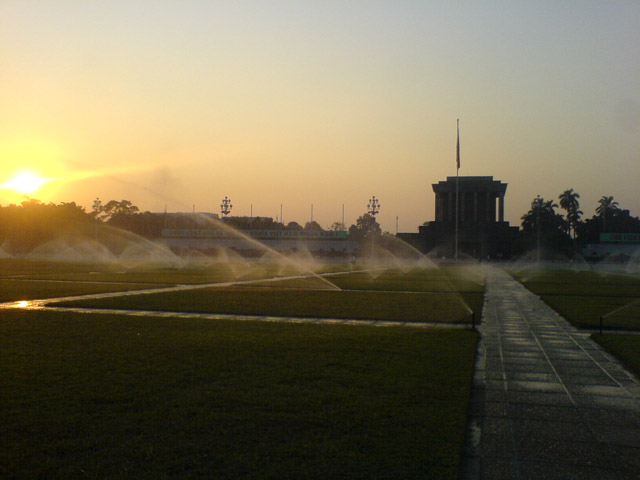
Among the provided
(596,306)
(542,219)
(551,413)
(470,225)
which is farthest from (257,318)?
(542,219)

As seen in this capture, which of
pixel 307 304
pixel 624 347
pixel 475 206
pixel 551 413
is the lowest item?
pixel 551 413

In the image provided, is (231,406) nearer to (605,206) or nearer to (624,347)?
(624,347)

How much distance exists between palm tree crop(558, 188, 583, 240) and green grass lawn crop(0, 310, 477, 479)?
133965 mm

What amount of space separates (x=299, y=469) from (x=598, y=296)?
29032 millimetres

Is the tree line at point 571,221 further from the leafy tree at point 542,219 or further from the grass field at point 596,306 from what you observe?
the grass field at point 596,306

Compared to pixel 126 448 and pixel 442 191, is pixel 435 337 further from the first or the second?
pixel 442 191

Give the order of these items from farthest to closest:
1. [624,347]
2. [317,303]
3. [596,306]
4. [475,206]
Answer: [475,206]
[596,306]
[317,303]
[624,347]

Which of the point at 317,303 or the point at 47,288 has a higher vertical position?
the point at 47,288

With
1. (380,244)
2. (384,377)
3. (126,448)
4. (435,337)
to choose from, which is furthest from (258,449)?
(380,244)

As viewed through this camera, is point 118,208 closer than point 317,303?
No

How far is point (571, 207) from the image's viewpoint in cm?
13638

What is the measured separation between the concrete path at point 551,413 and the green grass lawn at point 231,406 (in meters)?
0.41

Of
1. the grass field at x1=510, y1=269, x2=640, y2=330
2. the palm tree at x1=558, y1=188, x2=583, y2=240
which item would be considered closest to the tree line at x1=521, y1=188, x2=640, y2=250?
the palm tree at x1=558, y1=188, x2=583, y2=240

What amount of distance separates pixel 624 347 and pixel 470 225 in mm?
104971
